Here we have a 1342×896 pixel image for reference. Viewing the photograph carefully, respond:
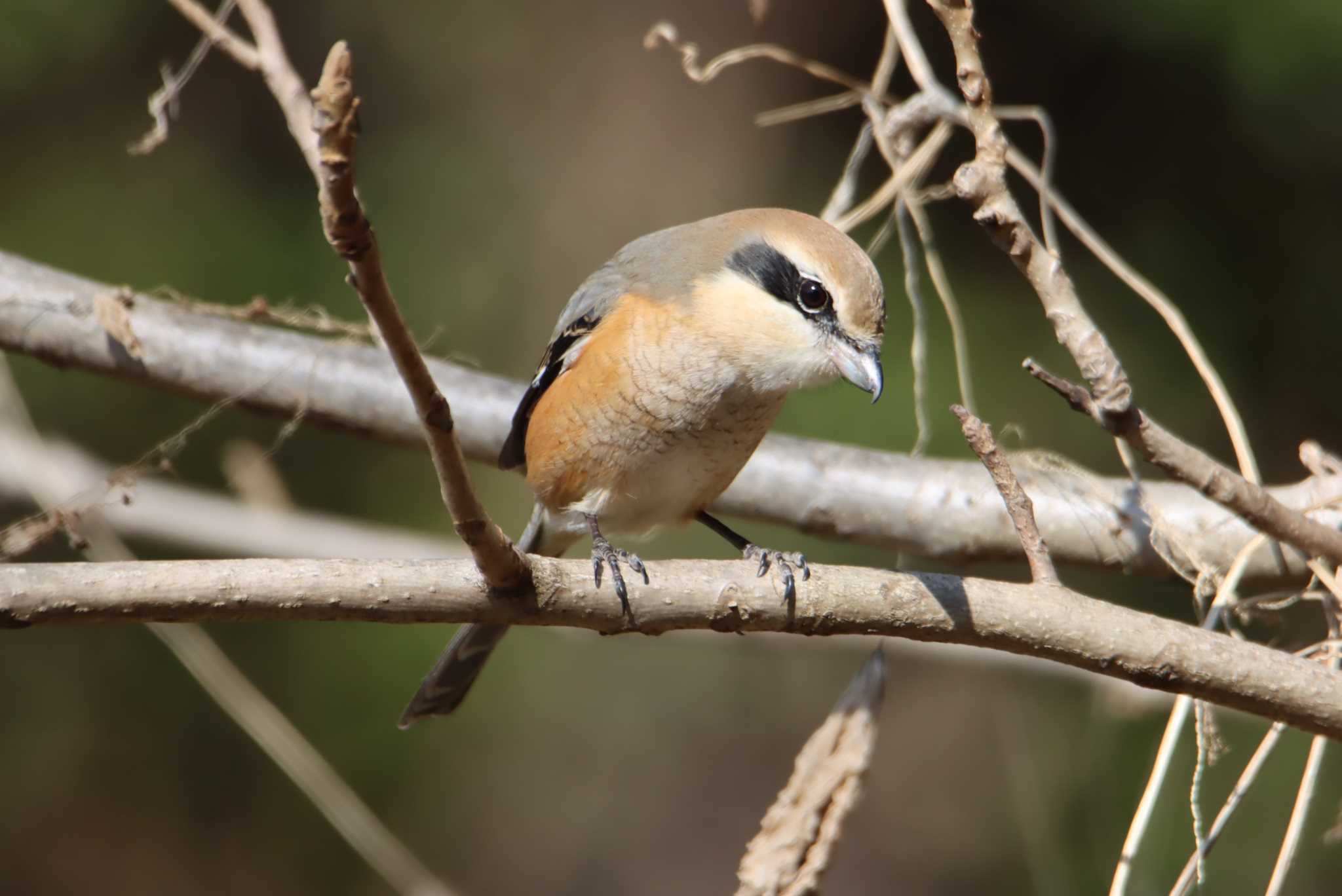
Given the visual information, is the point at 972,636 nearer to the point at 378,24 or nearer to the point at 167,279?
the point at 167,279

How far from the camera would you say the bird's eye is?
2.41 m

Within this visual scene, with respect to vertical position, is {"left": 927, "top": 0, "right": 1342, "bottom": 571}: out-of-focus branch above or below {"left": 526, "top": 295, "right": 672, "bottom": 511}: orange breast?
below

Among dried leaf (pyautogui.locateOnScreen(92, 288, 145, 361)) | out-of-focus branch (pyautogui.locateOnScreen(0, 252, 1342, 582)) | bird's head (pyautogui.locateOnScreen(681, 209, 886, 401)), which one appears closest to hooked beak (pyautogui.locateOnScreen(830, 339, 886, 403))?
bird's head (pyautogui.locateOnScreen(681, 209, 886, 401))

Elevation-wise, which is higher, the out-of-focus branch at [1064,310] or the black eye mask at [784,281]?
the black eye mask at [784,281]

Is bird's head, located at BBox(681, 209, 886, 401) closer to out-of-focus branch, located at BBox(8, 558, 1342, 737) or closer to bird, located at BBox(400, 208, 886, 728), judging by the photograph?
bird, located at BBox(400, 208, 886, 728)

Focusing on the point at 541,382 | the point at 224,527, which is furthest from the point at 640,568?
the point at 224,527

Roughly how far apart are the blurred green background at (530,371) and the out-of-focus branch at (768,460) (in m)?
0.92

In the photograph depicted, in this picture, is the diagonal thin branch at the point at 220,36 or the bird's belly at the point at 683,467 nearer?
the diagonal thin branch at the point at 220,36

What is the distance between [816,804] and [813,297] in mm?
966

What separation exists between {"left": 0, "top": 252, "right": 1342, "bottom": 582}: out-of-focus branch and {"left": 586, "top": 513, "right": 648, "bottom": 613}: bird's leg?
0.35m

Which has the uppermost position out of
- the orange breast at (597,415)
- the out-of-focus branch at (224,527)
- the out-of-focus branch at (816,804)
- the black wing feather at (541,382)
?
the out-of-focus branch at (224,527)

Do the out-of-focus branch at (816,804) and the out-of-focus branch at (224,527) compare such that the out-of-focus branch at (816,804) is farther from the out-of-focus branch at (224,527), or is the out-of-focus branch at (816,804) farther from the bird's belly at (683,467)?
the out-of-focus branch at (224,527)

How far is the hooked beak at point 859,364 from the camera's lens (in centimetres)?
236

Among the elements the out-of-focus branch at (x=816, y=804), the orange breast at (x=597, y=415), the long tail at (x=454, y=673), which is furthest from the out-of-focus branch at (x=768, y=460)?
the out-of-focus branch at (x=816, y=804)
